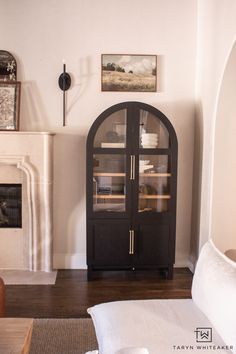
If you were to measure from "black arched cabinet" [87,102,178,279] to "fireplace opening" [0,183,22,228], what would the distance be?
2.77 ft

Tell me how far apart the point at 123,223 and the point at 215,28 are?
2.04 meters

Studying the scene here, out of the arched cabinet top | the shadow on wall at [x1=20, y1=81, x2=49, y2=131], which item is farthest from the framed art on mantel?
the arched cabinet top

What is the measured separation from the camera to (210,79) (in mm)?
3553

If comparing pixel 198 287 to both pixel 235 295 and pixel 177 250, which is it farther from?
pixel 177 250

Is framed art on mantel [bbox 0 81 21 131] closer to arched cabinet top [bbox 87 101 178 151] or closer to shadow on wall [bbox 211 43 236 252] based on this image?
arched cabinet top [bbox 87 101 178 151]

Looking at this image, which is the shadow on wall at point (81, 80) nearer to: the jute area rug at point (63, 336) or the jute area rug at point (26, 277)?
the jute area rug at point (26, 277)

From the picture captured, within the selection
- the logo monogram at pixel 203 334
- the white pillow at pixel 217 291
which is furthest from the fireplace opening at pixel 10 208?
the logo monogram at pixel 203 334

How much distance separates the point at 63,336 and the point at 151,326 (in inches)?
38.8

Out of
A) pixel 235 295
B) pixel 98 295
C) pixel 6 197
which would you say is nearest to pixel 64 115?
pixel 6 197

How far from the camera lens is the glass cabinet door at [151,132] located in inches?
147

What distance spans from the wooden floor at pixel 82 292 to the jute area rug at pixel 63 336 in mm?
127

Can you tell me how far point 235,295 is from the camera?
172cm

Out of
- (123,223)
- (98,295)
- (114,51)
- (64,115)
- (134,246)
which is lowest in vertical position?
(98,295)

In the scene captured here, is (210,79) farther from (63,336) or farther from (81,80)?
(63,336)
